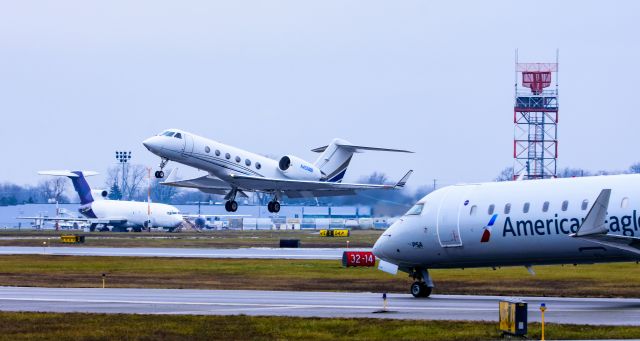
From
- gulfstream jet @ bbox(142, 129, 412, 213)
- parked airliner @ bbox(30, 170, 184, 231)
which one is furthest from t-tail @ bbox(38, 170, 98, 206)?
gulfstream jet @ bbox(142, 129, 412, 213)

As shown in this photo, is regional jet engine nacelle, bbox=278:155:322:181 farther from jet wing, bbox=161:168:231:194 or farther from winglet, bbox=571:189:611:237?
winglet, bbox=571:189:611:237

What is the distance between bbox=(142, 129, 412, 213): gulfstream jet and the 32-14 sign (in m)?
15.4

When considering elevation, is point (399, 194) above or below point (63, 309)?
above

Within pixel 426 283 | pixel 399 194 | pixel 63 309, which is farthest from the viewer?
pixel 399 194

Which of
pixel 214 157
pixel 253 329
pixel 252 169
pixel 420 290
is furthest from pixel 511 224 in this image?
pixel 252 169

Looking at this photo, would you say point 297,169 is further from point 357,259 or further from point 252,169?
point 357,259

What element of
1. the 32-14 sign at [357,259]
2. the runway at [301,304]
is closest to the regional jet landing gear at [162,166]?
the 32-14 sign at [357,259]

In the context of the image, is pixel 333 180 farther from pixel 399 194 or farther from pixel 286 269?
pixel 286 269

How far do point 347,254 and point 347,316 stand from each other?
25.9 meters

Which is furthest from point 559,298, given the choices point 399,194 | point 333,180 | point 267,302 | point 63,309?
point 333,180

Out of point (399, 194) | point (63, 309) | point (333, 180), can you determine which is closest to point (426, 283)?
point (63, 309)

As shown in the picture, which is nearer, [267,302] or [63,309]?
[63,309]

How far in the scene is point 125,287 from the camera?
41844 mm

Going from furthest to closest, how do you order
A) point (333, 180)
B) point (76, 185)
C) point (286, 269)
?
point (76, 185) < point (333, 180) < point (286, 269)
